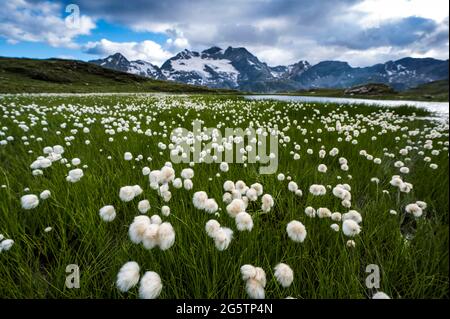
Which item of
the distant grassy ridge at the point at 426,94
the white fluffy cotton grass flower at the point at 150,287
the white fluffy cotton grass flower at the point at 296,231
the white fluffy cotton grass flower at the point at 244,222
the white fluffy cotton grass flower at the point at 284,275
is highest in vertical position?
the distant grassy ridge at the point at 426,94

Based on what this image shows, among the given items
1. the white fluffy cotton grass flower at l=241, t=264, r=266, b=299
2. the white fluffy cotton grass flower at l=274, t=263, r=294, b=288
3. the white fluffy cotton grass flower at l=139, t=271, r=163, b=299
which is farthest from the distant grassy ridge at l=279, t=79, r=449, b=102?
the white fluffy cotton grass flower at l=139, t=271, r=163, b=299

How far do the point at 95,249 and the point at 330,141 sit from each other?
5.78 metres

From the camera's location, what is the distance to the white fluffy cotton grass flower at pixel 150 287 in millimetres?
1439

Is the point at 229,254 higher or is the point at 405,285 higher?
the point at 229,254

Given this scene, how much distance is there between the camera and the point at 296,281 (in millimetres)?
1998

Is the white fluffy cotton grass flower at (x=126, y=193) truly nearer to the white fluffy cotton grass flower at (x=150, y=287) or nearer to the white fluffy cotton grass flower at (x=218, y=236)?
the white fluffy cotton grass flower at (x=218, y=236)

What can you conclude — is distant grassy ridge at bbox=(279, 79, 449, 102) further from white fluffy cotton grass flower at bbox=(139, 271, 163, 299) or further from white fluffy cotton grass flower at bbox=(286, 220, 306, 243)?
white fluffy cotton grass flower at bbox=(139, 271, 163, 299)

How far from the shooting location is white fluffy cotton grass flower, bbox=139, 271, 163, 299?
4.72 feet

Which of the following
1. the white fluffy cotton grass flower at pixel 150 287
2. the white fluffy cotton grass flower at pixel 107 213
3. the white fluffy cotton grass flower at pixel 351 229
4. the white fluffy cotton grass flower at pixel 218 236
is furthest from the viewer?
the white fluffy cotton grass flower at pixel 107 213

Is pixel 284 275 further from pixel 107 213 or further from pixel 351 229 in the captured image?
pixel 107 213

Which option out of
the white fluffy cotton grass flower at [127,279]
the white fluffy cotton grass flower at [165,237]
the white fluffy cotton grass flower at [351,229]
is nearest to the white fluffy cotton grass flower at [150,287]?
the white fluffy cotton grass flower at [127,279]
